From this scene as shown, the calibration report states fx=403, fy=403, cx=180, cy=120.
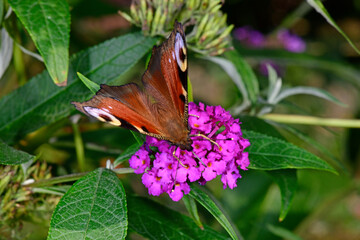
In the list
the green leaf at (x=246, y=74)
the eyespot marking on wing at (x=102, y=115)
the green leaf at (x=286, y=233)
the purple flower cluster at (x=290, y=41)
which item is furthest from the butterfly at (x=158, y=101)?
the purple flower cluster at (x=290, y=41)

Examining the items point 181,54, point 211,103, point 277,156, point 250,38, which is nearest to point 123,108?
point 181,54

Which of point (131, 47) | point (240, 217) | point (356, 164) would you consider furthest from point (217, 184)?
point (131, 47)

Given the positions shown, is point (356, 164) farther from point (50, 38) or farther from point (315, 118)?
point (50, 38)

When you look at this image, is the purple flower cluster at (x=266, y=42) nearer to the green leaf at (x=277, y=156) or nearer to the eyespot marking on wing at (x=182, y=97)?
the green leaf at (x=277, y=156)

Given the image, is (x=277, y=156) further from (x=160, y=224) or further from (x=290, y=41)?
(x=290, y=41)

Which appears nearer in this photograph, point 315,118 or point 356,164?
point 315,118

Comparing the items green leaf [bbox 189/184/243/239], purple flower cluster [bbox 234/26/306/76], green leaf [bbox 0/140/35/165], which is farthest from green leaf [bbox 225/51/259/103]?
purple flower cluster [bbox 234/26/306/76]
